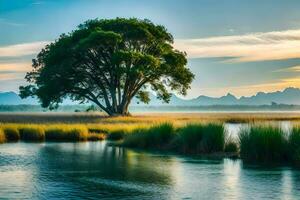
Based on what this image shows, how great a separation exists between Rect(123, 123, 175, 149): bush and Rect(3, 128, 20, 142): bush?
900 centimetres

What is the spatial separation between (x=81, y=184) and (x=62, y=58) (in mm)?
43073

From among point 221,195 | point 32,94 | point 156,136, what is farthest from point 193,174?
point 32,94

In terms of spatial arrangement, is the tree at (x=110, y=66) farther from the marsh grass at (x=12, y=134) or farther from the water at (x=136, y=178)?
the water at (x=136, y=178)

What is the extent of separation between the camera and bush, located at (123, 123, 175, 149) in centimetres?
3344

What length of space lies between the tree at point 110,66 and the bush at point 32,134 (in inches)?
687

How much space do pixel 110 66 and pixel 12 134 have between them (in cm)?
2162

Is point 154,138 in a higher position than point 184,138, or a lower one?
lower

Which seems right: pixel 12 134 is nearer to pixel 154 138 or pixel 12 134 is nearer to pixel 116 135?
pixel 116 135

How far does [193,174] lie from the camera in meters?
21.2

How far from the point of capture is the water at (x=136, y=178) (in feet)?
55.1

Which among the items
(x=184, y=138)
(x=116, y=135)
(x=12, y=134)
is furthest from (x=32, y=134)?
(x=184, y=138)

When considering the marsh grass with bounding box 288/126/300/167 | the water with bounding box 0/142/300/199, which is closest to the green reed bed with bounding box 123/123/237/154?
the water with bounding box 0/142/300/199

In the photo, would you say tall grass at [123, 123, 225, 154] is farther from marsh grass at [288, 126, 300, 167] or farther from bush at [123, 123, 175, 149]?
marsh grass at [288, 126, 300, 167]

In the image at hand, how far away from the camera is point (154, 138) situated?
33.8 metres
